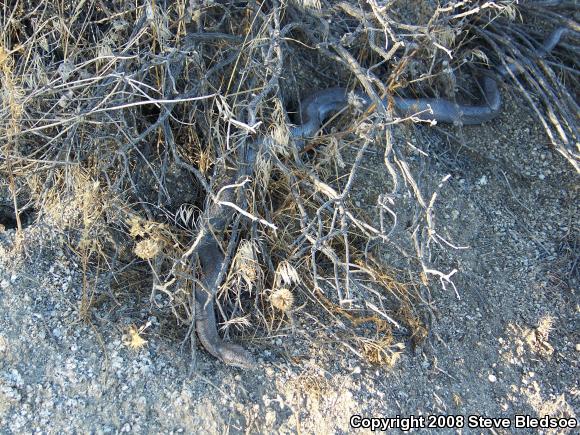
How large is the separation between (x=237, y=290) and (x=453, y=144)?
60.8 inches

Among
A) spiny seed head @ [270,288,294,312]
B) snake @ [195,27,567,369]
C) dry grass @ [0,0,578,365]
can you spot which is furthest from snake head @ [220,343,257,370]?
spiny seed head @ [270,288,294,312]

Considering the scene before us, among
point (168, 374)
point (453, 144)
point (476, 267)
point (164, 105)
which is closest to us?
point (168, 374)

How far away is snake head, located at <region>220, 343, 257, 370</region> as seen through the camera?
255 cm

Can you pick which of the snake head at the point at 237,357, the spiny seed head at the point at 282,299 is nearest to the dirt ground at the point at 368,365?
the snake head at the point at 237,357

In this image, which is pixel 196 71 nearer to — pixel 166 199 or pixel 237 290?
pixel 166 199

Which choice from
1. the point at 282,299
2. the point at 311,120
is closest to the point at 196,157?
the point at 311,120

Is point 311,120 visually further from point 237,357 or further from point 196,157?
point 237,357

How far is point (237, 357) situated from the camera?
8.39 feet

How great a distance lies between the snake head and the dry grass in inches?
4.5

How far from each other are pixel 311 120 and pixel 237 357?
1156mm

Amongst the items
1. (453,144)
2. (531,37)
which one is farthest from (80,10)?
(531,37)

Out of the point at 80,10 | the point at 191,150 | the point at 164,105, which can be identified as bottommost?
the point at 191,150

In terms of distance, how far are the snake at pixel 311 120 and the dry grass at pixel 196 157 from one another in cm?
5

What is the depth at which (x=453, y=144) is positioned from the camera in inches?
139
